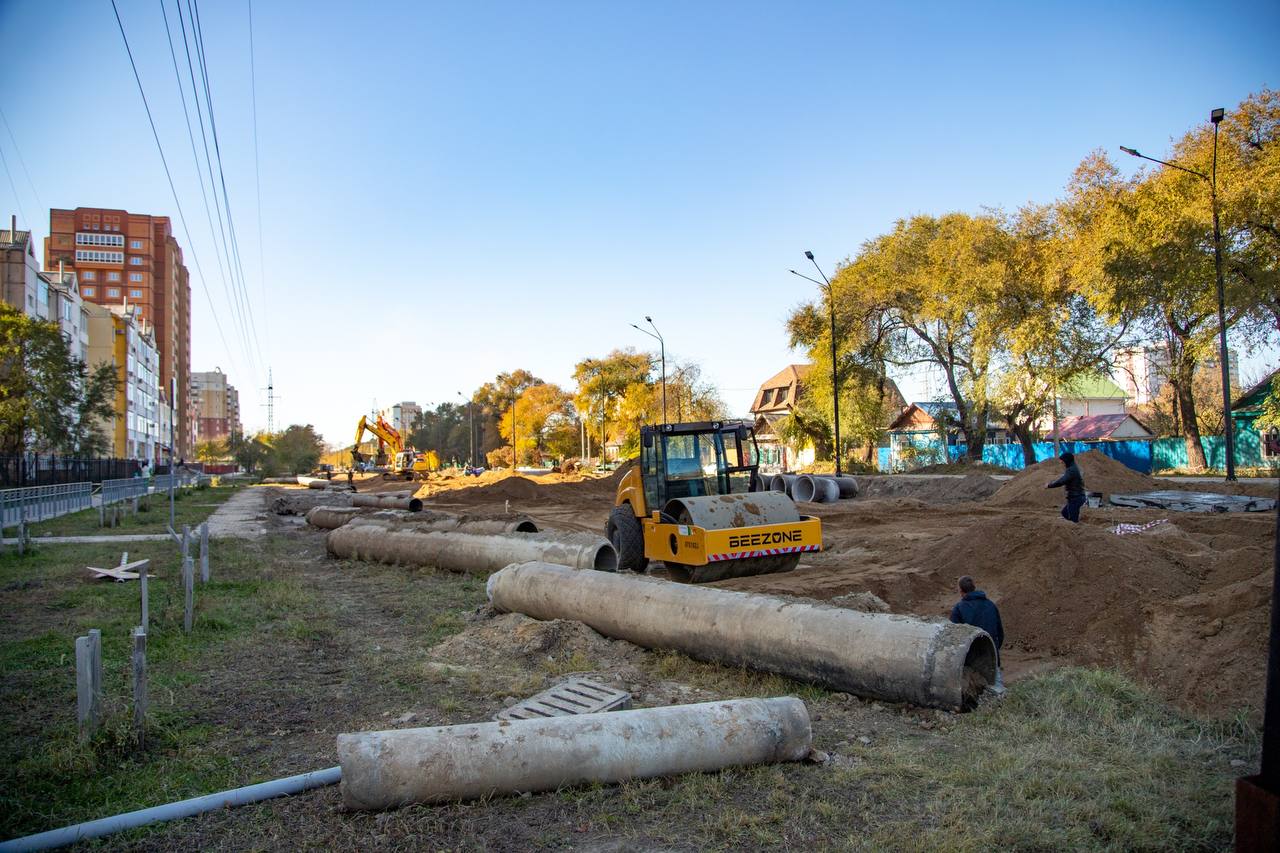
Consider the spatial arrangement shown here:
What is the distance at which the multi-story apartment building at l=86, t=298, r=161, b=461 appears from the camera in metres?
72.0

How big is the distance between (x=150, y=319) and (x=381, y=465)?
3143 inches

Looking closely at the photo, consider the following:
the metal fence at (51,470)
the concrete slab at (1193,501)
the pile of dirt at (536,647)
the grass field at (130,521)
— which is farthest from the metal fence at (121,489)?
the concrete slab at (1193,501)

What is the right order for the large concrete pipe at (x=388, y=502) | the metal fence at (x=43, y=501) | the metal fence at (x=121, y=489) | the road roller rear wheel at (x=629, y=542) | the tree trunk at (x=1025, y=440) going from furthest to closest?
the tree trunk at (x=1025, y=440)
the metal fence at (x=121, y=489)
the large concrete pipe at (x=388, y=502)
the metal fence at (x=43, y=501)
the road roller rear wheel at (x=629, y=542)

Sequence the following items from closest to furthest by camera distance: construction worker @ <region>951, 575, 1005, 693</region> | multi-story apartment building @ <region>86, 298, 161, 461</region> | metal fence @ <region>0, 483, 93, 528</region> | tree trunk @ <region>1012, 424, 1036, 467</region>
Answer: construction worker @ <region>951, 575, 1005, 693</region> < metal fence @ <region>0, 483, 93, 528</region> < tree trunk @ <region>1012, 424, 1036, 467</region> < multi-story apartment building @ <region>86, 298, 161, 461</region>

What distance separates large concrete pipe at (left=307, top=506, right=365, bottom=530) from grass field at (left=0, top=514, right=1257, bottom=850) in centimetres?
1299

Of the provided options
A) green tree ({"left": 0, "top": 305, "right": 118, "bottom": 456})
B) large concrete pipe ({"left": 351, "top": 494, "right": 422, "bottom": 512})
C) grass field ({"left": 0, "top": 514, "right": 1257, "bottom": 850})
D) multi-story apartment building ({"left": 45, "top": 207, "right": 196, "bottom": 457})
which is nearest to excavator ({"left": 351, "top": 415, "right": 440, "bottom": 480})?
green tree ({"left": 0, "top": 305, "right": 118, "bottom": 456})

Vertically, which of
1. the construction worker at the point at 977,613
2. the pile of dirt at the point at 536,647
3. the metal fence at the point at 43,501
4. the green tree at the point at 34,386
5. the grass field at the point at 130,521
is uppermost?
the green tree at the point at 34,386

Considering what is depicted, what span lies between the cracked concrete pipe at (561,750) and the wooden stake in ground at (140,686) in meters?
1.66

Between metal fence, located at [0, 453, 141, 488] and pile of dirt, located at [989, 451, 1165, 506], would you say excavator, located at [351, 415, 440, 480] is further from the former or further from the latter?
pile of dirt, located at [989, 451, 1165, 506]

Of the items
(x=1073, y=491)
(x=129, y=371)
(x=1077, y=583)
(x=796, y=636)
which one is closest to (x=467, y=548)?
(x=796, y=636)

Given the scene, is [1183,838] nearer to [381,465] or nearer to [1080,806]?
[1080,806]

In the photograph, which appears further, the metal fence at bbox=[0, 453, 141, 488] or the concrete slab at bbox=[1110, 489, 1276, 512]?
the metal fence at bbox=[0, 453, 141, 488]

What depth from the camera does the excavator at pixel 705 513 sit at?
10.9 m

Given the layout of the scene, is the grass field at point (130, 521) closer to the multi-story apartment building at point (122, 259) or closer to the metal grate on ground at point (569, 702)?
the metal grate on ground at point (569, 702)
